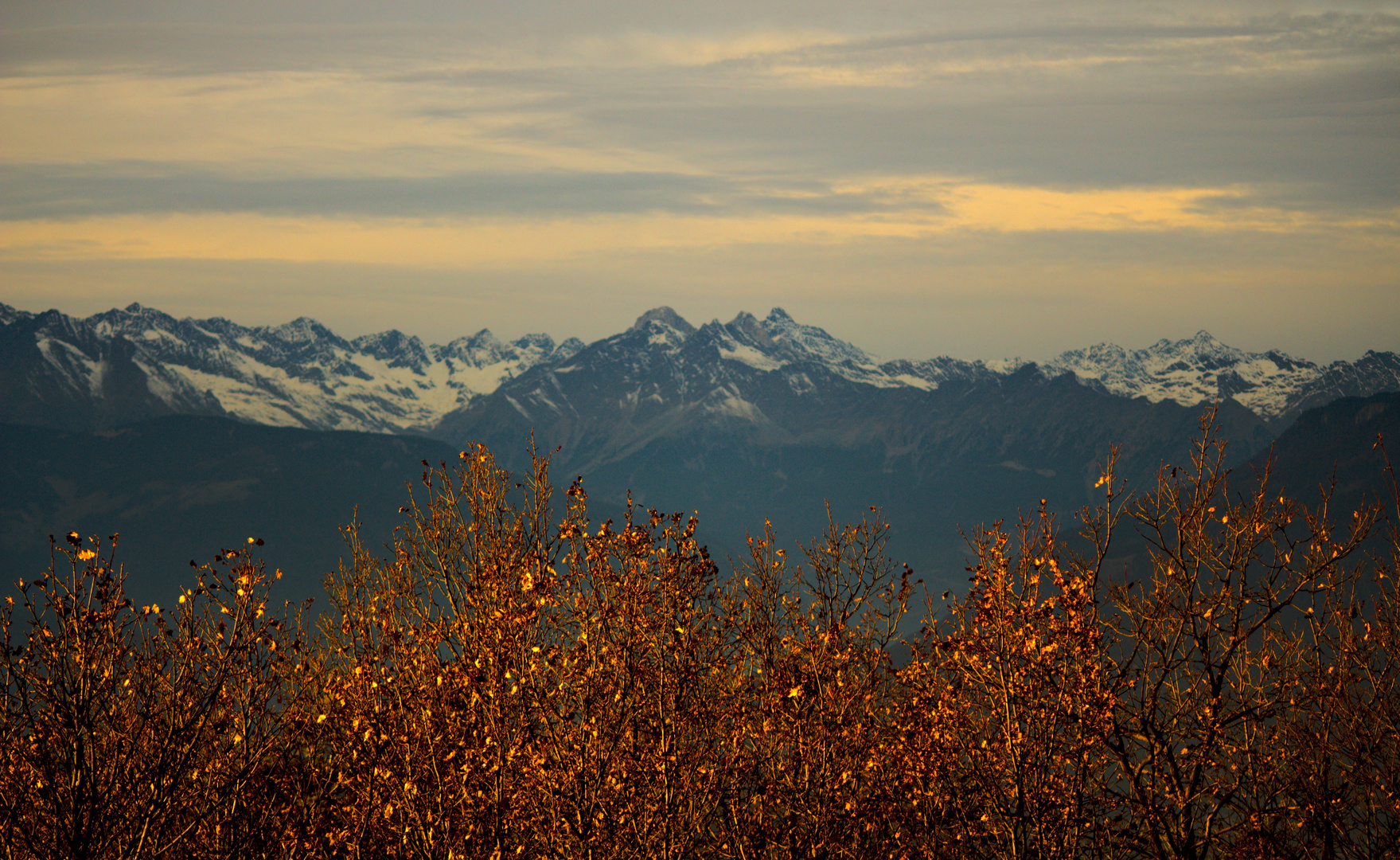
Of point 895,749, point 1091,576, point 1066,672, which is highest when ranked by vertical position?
point 1091,576

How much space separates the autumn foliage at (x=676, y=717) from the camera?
28.6m

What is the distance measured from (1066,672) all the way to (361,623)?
2235 cm

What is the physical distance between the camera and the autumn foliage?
28641mm

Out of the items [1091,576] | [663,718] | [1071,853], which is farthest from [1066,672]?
[663,718]

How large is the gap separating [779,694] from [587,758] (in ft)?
23.8

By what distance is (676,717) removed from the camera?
106 feet

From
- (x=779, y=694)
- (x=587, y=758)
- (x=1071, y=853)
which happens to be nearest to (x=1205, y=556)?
(x=1071, y=853)

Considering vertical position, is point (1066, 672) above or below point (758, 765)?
above

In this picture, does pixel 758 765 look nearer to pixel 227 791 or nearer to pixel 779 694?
pixel 779 694

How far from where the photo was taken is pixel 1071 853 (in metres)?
31.1

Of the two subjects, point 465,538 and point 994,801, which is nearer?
point 994,801

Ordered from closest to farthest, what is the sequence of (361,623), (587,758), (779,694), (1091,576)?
(587,758)
(1091,576)
(779,694)
(361,623)

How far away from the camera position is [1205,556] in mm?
34562

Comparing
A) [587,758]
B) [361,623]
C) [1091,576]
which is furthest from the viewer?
[361,623]
